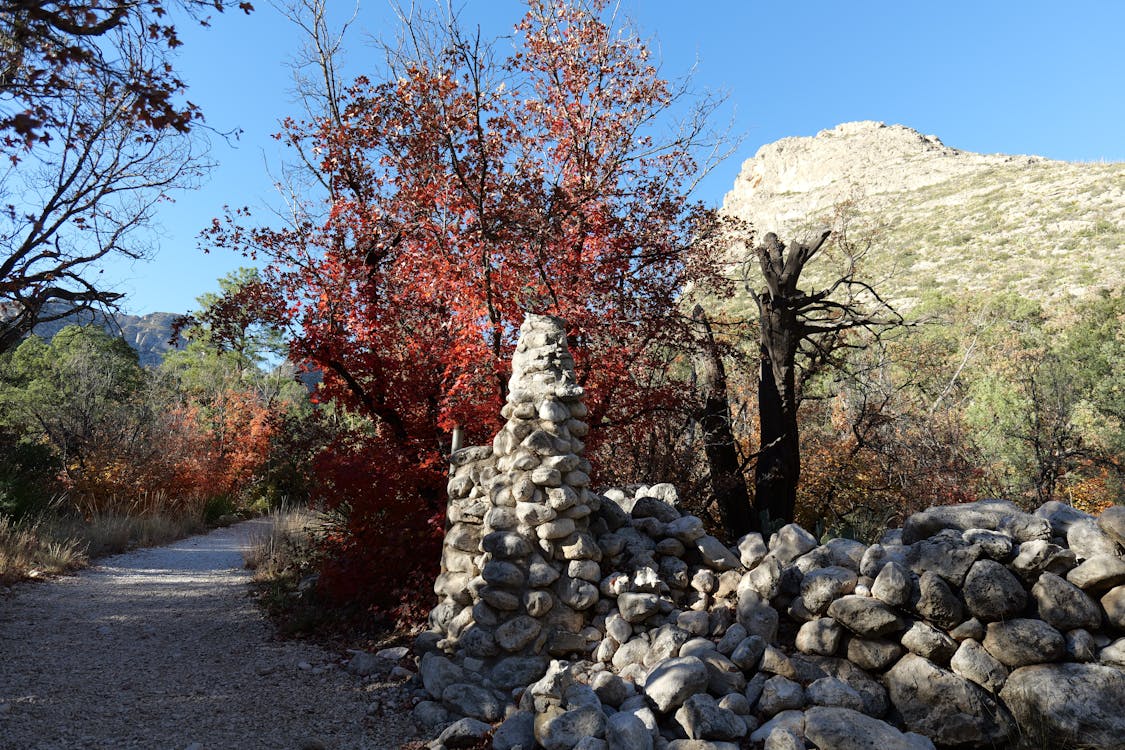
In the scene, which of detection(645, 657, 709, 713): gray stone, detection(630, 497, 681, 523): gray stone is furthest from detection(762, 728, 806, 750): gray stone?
detection(630, 497, 681, 523): gray stone

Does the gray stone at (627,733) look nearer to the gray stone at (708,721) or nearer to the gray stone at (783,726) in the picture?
the gray stone at (708,721)

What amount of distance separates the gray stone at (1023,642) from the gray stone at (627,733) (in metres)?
2.16

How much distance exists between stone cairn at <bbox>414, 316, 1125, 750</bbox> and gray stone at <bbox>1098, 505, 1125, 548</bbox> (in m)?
0.01

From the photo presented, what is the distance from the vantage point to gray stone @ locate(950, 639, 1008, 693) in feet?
12.7

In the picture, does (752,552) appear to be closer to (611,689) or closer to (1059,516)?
(611,689)

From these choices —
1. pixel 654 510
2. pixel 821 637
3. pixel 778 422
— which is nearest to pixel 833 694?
pixel 821 637

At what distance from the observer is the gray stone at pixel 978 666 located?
3.88 m

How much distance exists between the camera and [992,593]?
13.2 feet

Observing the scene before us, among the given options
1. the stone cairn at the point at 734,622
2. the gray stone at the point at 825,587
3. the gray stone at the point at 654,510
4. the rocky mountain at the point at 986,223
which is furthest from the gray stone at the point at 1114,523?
the rocky mountain at the point at 986,223

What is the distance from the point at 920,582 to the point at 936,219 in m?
38.9

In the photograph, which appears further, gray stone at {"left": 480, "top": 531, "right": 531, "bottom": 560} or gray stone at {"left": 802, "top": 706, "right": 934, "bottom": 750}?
gray stone at {"left": 480, "top": 531, "right": 531, "bottom": 560}

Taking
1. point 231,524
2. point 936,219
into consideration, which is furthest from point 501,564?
point 936,219

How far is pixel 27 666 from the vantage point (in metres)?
5.06

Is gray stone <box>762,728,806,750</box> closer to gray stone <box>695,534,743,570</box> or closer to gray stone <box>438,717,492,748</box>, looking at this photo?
gray stone <box>695,534,743,570</box>
